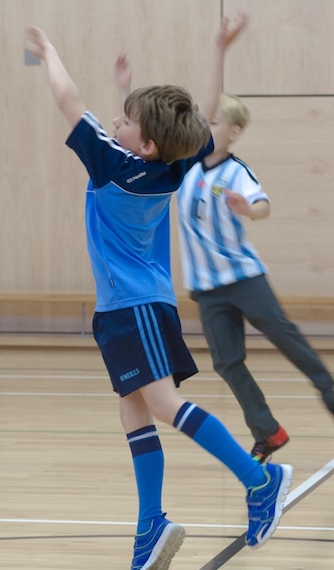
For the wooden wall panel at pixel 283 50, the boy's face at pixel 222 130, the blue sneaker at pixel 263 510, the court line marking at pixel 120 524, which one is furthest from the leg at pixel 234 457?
the wooden wall panel at pixel 283 50

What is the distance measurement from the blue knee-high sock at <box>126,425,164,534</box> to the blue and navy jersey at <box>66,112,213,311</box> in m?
0.35

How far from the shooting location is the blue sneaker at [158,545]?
8.00 ft

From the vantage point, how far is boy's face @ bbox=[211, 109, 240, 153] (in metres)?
3.75

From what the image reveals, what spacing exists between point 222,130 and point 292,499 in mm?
1382

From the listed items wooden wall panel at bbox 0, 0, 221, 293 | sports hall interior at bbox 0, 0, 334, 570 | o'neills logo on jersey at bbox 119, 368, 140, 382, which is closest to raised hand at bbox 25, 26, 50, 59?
o'neills logo on jersey at bbox 119, 368, 140, 382

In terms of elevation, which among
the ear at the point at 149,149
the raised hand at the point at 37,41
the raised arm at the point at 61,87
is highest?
the raised hand at the point at 37,41

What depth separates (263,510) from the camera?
2566 millimetres

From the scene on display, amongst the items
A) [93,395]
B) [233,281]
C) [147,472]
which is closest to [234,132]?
[233,281]

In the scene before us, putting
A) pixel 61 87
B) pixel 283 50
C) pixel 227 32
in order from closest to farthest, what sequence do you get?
pixel 61 87
pixel 227 32
pixel 283 50

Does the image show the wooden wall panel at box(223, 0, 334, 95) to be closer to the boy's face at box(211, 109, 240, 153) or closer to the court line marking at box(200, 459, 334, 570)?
the boy's face at box(211, 109, 240, 153)

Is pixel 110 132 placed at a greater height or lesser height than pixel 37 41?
lesser

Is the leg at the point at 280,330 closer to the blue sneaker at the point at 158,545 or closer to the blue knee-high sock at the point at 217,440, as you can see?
the blue knee-high sock at the point at 217,440

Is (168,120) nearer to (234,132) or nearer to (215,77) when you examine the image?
(215,77)

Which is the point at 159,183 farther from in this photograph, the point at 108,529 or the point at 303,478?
the point at 303,478
